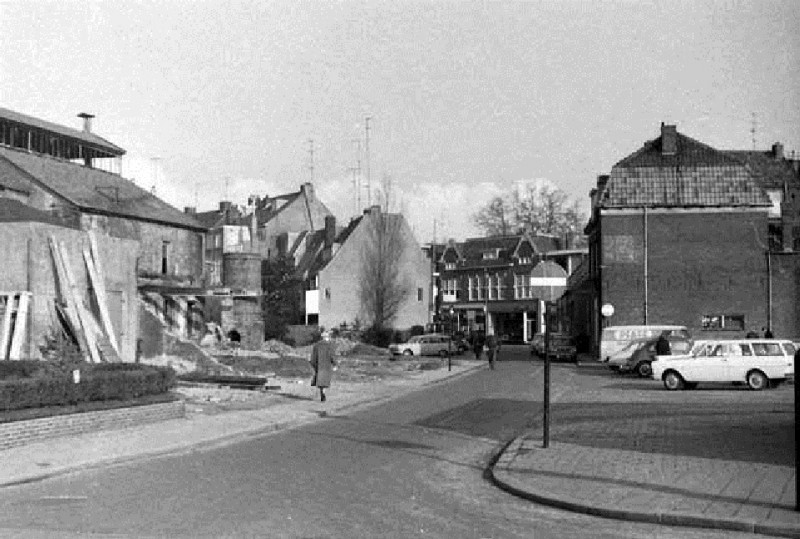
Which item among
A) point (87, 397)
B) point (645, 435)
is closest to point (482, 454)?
point (645, 435)

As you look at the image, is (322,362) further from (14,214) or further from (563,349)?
(563,349)

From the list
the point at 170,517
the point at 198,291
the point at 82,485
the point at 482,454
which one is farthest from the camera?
the point at 198,291

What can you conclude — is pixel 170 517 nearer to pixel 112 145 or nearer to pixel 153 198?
pixel 153 198

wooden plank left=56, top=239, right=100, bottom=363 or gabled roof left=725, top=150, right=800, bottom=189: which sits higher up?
gabled roof left=725, top=150, right=800, bottom=189

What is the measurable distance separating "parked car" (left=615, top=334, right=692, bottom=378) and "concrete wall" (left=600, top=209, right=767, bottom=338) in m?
12.2

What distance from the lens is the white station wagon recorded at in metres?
29.6

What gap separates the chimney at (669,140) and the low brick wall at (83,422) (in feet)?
132

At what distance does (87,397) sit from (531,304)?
83.4 meters

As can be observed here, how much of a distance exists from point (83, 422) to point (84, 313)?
6.99 m

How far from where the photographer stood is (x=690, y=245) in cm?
5331

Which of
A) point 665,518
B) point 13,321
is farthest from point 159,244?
point 665,518

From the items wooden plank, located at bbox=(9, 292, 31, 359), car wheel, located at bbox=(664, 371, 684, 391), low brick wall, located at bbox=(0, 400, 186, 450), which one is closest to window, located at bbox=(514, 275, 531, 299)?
car wheel, located at bbox=(664, 371, 684, 391)

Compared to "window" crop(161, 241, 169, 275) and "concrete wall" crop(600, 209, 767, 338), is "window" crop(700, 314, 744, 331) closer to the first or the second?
"concrete wall" crop(600, 209, 767, 338)

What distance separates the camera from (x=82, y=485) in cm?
1227
